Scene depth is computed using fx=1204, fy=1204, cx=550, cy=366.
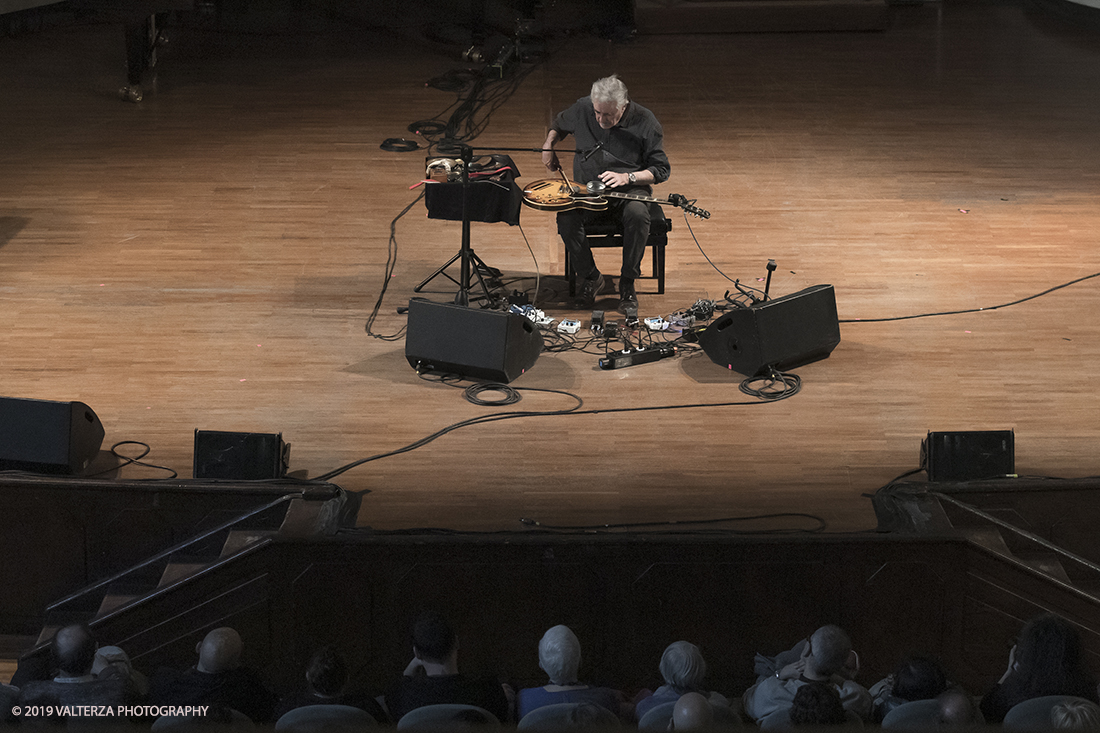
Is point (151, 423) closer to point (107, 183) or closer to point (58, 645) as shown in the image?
point (58, 645)

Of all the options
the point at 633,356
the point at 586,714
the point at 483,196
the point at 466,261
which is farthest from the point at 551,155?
the point at 586,714

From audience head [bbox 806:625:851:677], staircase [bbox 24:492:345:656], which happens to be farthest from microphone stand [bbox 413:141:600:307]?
audience head [bbox 806:625:851:677]

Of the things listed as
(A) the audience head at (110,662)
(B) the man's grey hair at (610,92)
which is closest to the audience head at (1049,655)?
(A) the audience head at (110,662)

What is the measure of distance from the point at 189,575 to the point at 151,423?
4.37 feet

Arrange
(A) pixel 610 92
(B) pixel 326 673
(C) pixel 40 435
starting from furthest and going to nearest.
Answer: (A) pixel 610 92, (C) pixel 40 435, (B) pixel 326 673

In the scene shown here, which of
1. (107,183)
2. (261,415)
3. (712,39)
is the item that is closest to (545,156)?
(261,415)

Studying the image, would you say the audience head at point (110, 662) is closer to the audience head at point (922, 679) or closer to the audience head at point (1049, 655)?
the audience head at point (922, 679)

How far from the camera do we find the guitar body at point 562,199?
6.25 metres

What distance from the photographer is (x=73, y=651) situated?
3.56m

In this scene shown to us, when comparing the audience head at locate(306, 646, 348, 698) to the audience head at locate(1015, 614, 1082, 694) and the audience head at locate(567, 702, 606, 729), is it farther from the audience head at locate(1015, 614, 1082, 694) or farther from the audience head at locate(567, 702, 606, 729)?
the audience head at locate(1015, 614, 1082, 694)

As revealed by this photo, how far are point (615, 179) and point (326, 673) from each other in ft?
11.7

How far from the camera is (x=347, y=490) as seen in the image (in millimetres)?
4895

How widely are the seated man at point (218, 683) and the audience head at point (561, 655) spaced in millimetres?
845

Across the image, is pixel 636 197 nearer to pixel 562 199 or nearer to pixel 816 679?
pixel 562 199
